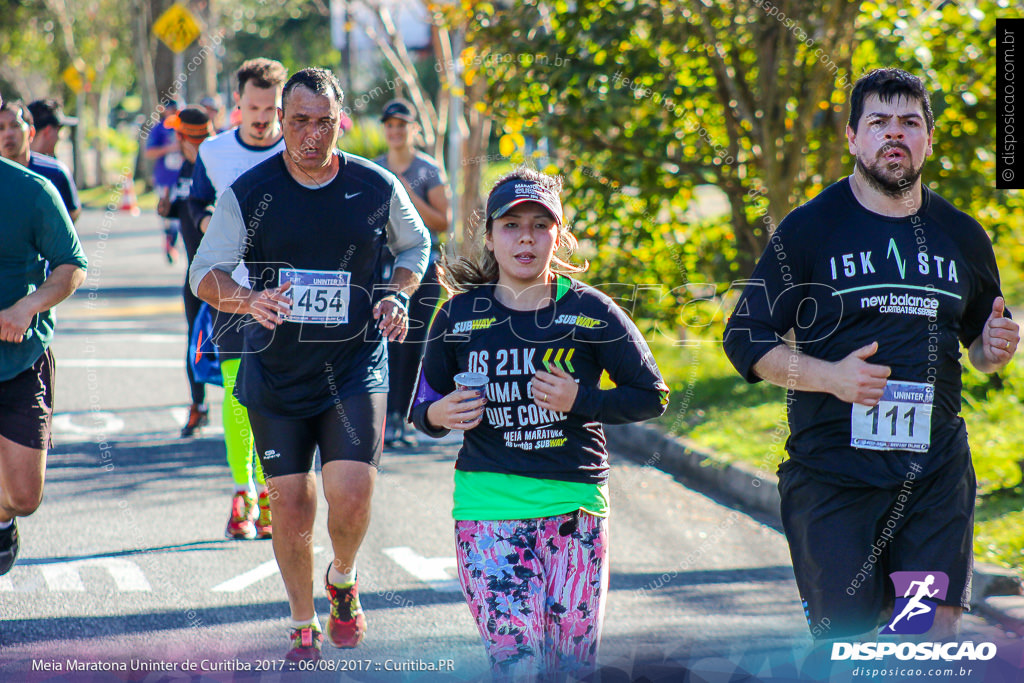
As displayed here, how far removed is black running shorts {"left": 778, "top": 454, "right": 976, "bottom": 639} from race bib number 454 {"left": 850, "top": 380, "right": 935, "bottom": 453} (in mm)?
106

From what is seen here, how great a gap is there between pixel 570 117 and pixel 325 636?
502 centimetres

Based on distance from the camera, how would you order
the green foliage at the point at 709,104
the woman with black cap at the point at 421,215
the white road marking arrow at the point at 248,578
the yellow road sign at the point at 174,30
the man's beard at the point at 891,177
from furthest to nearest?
the yellow road sign at the point at 174,30, the green foliage at the point at 709,104, the woman with black cap at the point at 421,215, the white road marking arrow at the point at 248,578, the man's beard at the point at 891,177

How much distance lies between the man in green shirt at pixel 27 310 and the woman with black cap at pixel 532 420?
5.93 feet

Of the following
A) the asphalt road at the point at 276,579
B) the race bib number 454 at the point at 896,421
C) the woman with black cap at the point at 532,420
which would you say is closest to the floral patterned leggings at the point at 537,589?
the woman with black cap at the point at 532,420

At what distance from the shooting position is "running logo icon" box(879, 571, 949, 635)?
3.23m

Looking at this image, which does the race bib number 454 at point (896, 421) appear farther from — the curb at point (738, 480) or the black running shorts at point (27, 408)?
the black running shorts at point (27, 408)

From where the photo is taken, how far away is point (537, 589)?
10.5ft

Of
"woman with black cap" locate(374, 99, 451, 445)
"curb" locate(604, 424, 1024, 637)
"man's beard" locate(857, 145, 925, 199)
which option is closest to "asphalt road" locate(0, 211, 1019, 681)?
"curb" locate(604, 424, 1024, 637)

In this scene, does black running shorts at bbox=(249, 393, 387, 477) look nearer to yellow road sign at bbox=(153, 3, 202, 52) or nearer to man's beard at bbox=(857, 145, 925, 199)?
man's beard at bbox=(857, 145, 925, 199)

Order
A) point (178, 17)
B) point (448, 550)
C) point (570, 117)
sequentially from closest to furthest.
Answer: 1. point (448, 550)
2. point (570, 117)
3. point (178, 17)

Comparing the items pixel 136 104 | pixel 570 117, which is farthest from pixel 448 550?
pixel 136 104

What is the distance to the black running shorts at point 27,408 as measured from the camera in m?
4.53

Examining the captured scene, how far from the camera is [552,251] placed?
11.3 feet

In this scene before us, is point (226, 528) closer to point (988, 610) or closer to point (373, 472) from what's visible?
point (373, 472)
